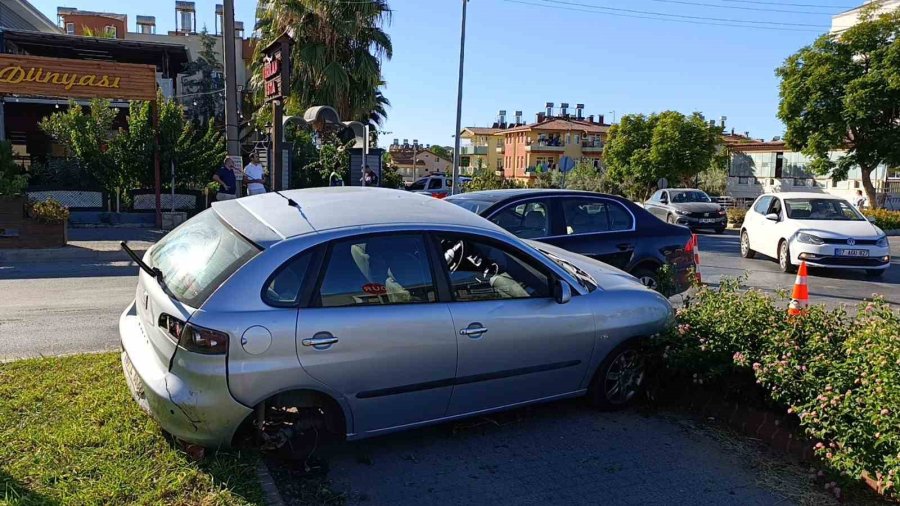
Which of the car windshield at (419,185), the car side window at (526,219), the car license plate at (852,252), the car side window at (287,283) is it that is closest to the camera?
the car side window at (287,283)

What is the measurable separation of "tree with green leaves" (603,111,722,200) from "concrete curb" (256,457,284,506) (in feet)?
107

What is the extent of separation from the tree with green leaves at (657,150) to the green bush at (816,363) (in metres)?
29.9

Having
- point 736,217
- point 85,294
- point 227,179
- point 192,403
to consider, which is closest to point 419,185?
point 736,217

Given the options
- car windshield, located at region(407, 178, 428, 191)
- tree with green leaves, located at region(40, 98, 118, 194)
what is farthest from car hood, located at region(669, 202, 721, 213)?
tree with green leaves, located at region(40, 98, 118, 194)

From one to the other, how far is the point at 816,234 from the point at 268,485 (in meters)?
11.3

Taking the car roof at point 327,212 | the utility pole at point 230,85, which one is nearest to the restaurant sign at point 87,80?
the utility pole at point 230,85

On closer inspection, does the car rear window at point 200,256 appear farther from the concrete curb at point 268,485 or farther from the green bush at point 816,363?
the green bush at point 816,363

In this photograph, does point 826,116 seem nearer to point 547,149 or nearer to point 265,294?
point 265,294

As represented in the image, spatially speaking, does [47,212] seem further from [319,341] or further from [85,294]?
[319,341]

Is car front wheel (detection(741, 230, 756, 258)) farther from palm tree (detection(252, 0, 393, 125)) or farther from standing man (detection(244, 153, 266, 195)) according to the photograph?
palm tree (detection(252, 0, 393, 125))

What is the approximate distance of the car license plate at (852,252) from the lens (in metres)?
11.5

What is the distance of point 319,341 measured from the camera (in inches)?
141

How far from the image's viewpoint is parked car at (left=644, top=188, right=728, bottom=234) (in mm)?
21859

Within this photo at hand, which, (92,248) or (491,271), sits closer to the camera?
(491,271)
